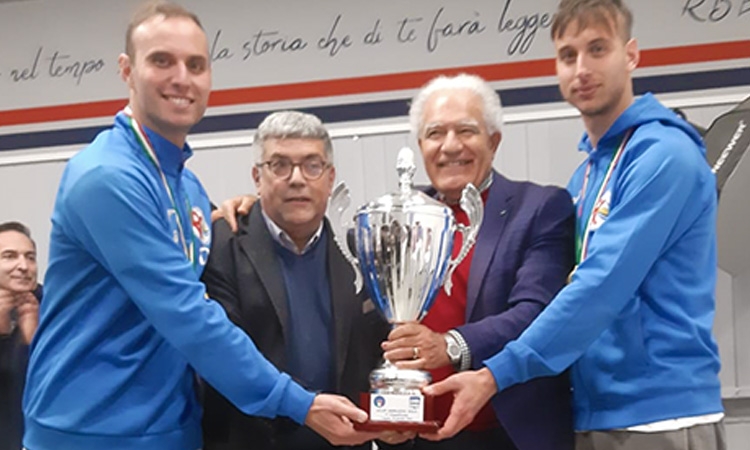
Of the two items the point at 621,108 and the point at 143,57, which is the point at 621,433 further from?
the point at 143,57

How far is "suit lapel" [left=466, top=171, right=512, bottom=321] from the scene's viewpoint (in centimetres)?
215

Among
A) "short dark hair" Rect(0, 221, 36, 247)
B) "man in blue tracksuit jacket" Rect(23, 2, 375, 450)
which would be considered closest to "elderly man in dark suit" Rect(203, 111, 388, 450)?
"man in blue tracksuit jacket" Rect(23, 2, 375, 450)

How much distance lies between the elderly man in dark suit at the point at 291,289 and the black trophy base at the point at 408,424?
0.24 m

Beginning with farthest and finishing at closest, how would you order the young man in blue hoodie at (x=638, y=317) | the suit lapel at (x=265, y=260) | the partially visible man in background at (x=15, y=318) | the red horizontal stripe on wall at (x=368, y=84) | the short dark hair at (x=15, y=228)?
1. the red horizontal stripe on wall at (x=368, y=84)
2. the short dark hair at (x=15, y=228)
3. the partially visible man in background at (x=15, y=318)
4. the suit lapel at (x=265, y=260)
5. the young man in blue hoodie at (x=638, y=317)

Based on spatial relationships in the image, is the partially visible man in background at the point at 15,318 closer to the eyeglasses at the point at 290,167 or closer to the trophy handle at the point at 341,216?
the eyeglasses at the point at 290,167

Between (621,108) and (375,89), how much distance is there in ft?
7.13

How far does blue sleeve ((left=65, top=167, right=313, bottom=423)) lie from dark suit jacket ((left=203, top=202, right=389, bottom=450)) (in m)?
0.22

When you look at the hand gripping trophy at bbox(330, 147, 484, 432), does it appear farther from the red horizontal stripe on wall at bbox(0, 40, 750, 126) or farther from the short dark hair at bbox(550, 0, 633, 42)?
the red horizontal stripe on wall at bbox(0, 40, 750, 126)

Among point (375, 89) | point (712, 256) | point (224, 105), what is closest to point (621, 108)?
point (712, 256)

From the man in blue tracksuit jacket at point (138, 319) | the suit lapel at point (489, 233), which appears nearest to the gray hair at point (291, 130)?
the man in blue tracksuit jacket at point (138, 319)

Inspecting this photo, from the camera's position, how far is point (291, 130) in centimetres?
228

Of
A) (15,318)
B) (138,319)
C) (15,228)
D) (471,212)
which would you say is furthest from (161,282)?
(15,228)

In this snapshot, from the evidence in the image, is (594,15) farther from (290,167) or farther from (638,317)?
(290,167)

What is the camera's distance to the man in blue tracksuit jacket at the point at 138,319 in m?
1.86
